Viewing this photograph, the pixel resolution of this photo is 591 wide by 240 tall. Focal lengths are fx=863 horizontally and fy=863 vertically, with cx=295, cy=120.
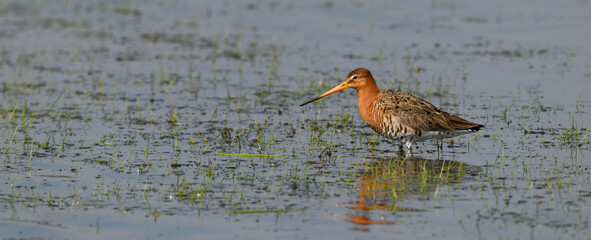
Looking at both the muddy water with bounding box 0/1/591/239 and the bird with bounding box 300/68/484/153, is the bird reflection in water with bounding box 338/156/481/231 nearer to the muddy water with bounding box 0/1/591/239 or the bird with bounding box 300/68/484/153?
the muddy water with bounding box 0/1/591/239

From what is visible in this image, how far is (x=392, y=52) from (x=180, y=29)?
5.48m

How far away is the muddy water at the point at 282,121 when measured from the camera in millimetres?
7711

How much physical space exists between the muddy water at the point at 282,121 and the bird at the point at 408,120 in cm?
25

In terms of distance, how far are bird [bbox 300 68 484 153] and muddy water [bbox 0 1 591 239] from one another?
25cm

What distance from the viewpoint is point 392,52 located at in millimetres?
17219

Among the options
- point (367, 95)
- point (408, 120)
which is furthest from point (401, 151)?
point (367, 95)

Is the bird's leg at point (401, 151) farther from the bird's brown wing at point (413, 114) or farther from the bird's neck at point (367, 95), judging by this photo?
the bird's neck at point (367, 95)

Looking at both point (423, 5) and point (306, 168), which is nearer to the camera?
point (306, 168)

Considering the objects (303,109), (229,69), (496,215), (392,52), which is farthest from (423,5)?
(496,215)

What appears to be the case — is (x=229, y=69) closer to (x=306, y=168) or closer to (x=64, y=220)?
(x=306, y=168)

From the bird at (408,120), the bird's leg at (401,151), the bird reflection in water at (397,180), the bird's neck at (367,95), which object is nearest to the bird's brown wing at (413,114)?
the bird at (408,120)

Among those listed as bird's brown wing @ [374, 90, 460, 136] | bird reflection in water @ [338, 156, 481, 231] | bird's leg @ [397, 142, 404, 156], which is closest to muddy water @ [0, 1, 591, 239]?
bird reflection in water @ [338, 156, 481, 231]

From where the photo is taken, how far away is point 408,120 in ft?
34.2

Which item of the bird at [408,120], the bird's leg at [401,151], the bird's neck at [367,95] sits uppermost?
the bird's neck at [367,95]
